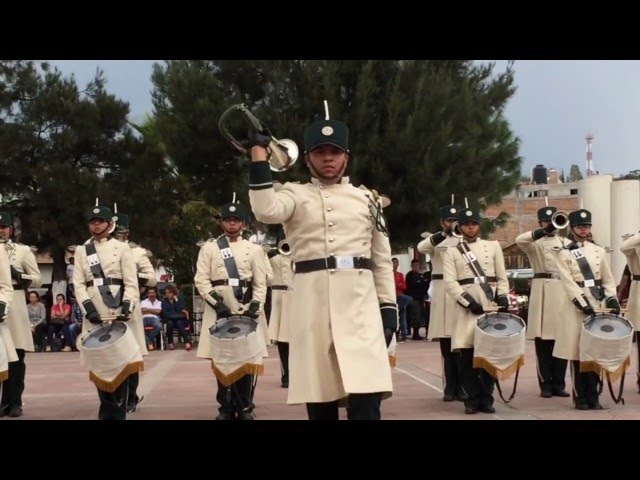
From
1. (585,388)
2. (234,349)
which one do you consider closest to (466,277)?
(585,388)

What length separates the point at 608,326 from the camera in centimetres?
941

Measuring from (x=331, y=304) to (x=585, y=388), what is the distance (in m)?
4.82

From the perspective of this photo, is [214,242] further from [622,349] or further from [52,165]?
[52,165]

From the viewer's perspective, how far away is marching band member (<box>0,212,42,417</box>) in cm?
988

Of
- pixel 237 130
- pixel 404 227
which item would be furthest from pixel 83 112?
pixel 404 227

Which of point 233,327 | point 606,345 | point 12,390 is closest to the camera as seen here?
point 233,327

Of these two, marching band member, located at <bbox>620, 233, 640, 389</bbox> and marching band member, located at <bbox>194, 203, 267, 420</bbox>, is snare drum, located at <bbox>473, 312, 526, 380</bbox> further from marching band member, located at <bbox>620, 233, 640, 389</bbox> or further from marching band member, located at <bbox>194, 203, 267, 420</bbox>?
marching band member, located at <bbox>194, 203, 267, 420</bbox>

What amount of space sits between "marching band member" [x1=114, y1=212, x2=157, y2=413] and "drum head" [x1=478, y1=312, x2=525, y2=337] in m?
3.43

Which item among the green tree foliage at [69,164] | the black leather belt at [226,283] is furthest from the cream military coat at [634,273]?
the green tree foliage at [69,164]

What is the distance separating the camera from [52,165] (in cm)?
2436

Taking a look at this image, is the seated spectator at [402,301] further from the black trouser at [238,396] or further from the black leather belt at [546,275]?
the black trouser at [238,396]

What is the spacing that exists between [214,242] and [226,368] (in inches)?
55.8

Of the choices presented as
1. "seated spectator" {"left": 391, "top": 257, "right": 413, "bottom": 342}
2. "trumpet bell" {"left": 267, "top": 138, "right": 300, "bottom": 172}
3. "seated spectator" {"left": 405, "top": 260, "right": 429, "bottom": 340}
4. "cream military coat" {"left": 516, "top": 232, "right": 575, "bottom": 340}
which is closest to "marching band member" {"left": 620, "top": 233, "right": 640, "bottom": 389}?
"cream military coat" {"left": 516, "top": 232, "right": 575, "bottom": 340}

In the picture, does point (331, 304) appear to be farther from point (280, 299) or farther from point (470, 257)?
point (280, 299)
